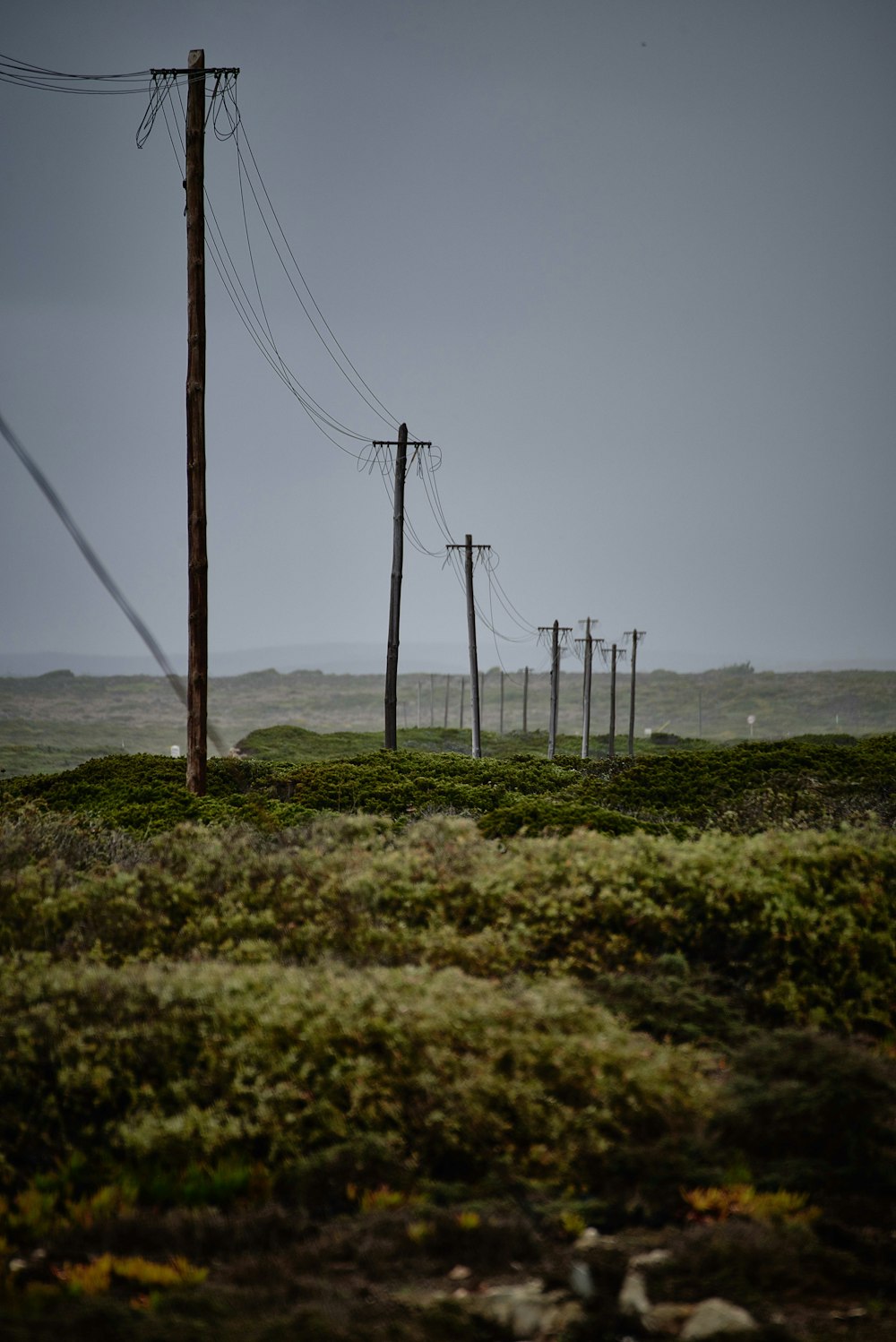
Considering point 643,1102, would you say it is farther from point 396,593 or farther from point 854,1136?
point 396,593

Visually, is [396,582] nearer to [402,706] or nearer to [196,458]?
[196,458]

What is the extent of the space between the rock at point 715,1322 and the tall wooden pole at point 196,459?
417 inches

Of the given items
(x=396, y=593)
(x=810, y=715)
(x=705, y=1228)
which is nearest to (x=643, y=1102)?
(x=705, y=1228)

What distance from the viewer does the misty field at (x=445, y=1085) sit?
398 cm

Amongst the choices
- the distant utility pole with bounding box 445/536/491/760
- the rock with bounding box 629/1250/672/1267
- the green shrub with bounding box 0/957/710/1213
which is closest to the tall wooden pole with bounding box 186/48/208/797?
the green shrub with bounding box 0/957/710/1213

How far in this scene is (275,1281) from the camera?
3.97 meters

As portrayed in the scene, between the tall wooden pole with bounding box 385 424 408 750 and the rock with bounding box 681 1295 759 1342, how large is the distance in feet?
63.0

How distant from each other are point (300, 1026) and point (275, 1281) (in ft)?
5.16

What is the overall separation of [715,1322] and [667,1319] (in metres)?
0.18

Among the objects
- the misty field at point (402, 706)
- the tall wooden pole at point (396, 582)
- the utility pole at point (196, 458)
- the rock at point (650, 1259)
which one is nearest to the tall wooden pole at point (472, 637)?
the tall wooden pole at point (396, 582)

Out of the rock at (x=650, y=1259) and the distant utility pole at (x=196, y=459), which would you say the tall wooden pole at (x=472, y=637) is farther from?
the rock at (x=650, y=1259)

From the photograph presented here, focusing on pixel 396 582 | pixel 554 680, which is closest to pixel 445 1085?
pixel 396 582

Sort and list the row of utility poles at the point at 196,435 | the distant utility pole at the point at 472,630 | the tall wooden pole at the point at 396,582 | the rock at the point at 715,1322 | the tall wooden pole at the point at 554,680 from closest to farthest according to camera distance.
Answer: the rock at the point at 715,1322 → the row of utility poles at the point at 196,435 → the tall wooden pole at the point at 396,582 → the distant utility pole at the point at 472,630 → the tall wooden pole at the point at 554,680

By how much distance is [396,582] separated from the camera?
23750mm
